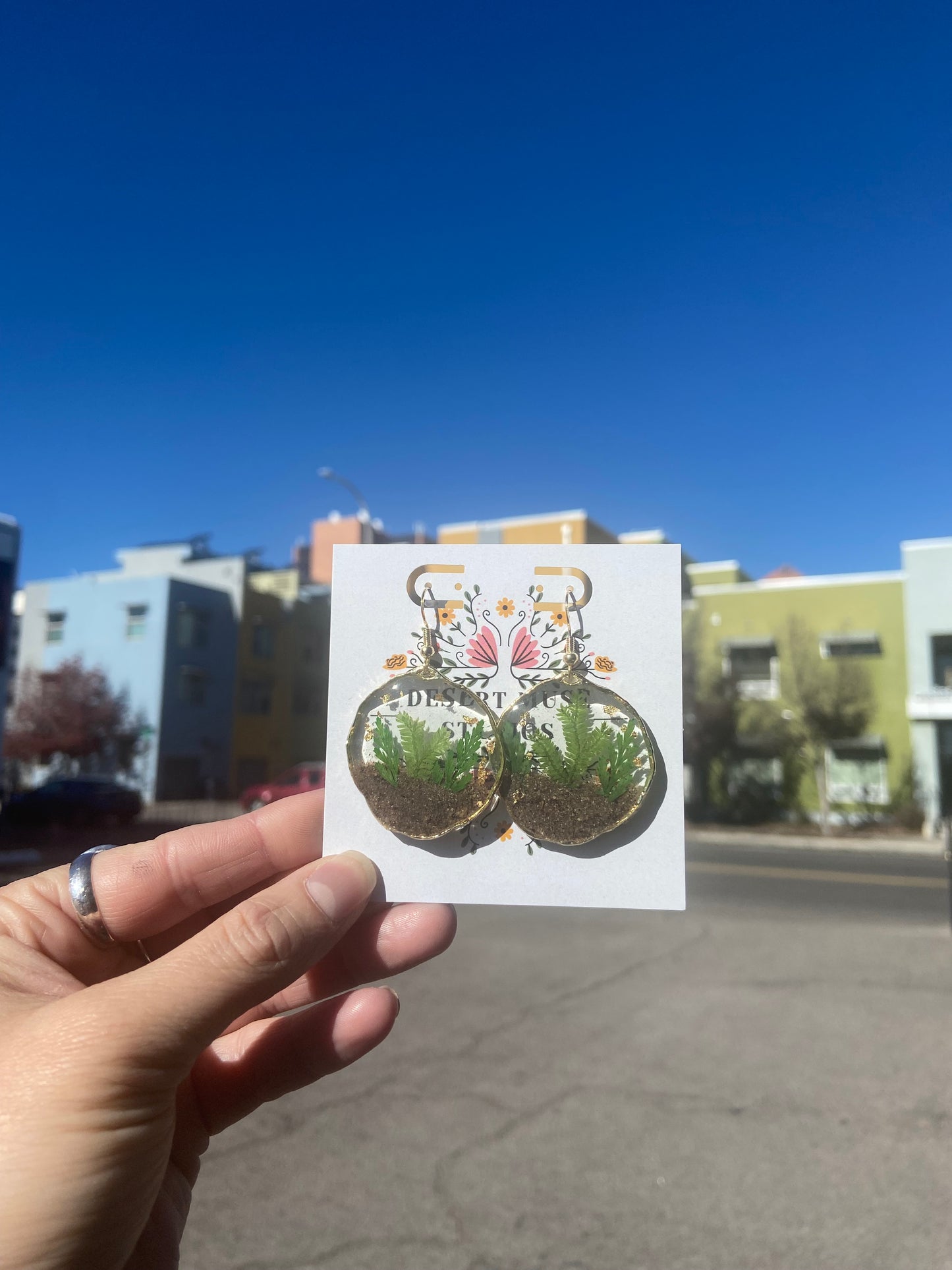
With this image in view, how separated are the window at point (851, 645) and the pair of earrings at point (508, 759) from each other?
2363 cm

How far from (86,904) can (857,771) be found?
80.4 feet

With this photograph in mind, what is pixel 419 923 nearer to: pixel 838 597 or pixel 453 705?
pixel 453 705

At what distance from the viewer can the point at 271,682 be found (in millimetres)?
31016

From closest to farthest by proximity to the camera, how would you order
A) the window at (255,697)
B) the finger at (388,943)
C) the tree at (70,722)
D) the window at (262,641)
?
the finger at (388,943) < the tree at (70,722) < the window at (255,697) < the window at (262,641)

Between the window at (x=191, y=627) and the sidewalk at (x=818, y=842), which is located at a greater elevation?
the window at (x=191, y=627)

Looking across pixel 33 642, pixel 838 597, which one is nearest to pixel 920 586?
pixel 838 597

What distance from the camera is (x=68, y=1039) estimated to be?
122 centimetres

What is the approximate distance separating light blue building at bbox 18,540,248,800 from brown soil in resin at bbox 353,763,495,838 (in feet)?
92.0

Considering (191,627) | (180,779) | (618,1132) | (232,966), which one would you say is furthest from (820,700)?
(232,966)

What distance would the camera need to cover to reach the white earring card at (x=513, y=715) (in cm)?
141

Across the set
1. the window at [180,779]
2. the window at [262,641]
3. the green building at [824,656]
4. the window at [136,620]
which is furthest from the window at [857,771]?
the window at [136,620]

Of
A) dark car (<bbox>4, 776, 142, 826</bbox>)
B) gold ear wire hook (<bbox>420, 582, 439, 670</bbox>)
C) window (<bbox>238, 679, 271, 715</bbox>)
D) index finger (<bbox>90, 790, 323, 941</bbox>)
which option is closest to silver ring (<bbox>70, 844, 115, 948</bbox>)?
index finger (<bbox>90, 790, 323, 941</bbox>)

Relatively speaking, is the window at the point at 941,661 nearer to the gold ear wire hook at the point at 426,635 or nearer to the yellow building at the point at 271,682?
the yellow building at the point at 271,682

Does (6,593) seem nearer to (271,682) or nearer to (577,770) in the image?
(577,770)
